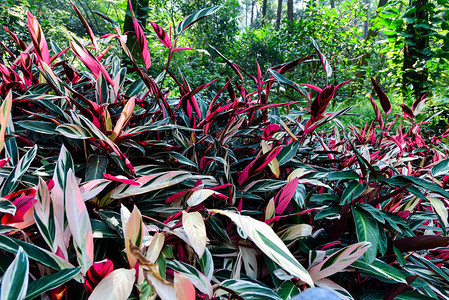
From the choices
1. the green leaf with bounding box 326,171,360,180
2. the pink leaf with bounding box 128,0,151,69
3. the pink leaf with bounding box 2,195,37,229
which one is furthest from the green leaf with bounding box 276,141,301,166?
the pink leaf with bounding box 2,195,37,229

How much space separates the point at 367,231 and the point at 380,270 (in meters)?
0.07

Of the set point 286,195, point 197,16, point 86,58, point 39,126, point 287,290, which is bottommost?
point 287,290

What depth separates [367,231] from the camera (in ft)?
1.91

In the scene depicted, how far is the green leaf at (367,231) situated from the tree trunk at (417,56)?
9.90ft

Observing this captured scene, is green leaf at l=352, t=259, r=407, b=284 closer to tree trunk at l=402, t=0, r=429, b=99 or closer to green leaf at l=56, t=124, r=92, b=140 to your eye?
green leaf at l=56, t=124, r=92, b=140

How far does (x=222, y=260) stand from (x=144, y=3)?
457 cm

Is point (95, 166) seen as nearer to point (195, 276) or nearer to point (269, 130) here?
point (195, 276)

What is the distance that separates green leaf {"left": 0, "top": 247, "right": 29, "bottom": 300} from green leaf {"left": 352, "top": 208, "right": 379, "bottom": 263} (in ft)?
1.75

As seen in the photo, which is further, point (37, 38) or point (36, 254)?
point (37, 38)

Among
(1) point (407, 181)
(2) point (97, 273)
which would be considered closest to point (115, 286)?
(2) point (97, 273)

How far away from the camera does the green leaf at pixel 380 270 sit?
53 cm

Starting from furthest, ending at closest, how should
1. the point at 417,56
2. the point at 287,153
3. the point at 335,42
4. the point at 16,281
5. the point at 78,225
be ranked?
the point at 335,42, the point at 417,56, the point at 287,153, the point at 78,225, the point at 16,281

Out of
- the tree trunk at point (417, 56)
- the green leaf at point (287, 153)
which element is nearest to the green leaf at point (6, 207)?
the green leaf at point (287, 153)

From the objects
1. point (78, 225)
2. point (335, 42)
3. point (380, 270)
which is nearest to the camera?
point (78, 225)
